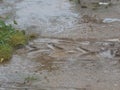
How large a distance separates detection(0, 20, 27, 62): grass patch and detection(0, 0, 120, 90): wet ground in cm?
13

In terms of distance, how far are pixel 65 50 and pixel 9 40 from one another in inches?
41.8

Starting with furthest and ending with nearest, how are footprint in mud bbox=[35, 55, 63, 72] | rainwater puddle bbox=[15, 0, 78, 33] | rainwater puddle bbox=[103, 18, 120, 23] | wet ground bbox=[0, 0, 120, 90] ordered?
rainwater puddle bbox=[103, 18, 120, 23] → rainwater puddle bbox=[15, 0, 78, 33] → footprint in mud bbox=[35, 55, 63, 72] → wet ground bbox=[0, 0, 120, 90]

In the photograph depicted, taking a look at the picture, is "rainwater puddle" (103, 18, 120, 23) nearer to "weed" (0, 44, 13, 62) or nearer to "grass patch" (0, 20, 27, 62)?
"grass patch" (0, 20, 27, 62)

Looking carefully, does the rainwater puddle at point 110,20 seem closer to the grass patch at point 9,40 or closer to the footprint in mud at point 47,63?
the grass patch at point 9,40

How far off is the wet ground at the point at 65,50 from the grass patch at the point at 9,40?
134 mm

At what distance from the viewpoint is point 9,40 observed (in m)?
7.20

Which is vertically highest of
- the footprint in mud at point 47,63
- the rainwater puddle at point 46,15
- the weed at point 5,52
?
the weed at point 5,52

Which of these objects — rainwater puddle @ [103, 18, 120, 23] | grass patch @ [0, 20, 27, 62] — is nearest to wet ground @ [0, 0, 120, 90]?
rainwater puddle @ [103, 18, 120, 23]

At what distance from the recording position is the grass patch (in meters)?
6.66

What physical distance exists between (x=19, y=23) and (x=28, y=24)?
0.68 ft

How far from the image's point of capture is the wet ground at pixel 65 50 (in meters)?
5.72

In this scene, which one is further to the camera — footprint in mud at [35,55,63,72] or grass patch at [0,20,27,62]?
grass patch at [0,20,27,62]

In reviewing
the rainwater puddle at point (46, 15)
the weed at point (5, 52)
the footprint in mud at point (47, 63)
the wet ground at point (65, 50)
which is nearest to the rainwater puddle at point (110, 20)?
the wet ground at point (65, 50)

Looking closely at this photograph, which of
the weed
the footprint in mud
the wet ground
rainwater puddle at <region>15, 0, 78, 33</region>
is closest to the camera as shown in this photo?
the wet ground
